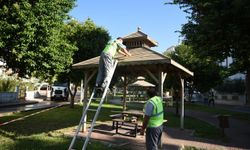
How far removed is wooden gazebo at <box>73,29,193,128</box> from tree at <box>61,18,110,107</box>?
30.1ft

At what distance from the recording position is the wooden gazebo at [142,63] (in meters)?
12.1

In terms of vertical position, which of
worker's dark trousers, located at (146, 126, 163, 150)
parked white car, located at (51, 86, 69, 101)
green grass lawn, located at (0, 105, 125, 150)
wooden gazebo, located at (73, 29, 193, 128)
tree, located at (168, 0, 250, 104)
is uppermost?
tree, located at (168, 0, 250, 104)

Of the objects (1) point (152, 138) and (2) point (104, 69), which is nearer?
(1) point (152, 138)

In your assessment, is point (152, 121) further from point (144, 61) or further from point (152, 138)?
point (144, 61)

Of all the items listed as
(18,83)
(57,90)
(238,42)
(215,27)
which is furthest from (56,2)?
(57,90)

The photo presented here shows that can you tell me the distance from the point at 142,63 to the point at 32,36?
4.38m

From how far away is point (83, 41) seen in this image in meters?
26.3

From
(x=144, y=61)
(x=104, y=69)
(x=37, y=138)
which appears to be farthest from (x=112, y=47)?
(x=37, y=138)

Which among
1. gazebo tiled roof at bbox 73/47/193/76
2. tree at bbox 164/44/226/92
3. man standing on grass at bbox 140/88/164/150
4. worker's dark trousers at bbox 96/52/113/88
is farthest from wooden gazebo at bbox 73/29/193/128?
tree at bbox 164/44/226/92

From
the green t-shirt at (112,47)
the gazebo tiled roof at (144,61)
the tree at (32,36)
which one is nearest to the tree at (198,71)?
the gazebo tiled roof at (144,61)

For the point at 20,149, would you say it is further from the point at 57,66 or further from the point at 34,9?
the point at 34,9

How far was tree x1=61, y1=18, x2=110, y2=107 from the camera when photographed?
2616cm

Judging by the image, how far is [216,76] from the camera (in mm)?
37656

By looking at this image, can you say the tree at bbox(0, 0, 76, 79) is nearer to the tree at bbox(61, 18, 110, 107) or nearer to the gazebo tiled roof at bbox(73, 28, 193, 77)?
the gazebo tiled roof at bbox(73, 28, 193, 77)
